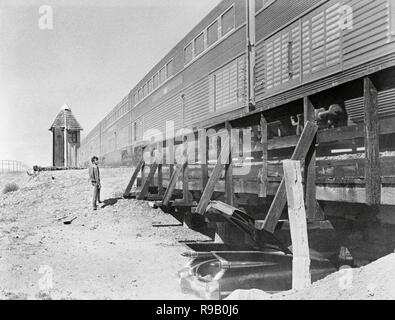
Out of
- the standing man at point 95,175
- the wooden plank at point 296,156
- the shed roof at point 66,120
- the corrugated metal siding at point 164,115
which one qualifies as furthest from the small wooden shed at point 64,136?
the wooden plank at point 296,156

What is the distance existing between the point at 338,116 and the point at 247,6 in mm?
5686

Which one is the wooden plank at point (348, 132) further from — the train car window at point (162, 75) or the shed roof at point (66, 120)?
the shed roof at point (66, 120)

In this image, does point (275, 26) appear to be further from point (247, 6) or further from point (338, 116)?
point (338, 116)

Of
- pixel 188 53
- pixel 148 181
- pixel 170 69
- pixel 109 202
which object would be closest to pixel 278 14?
pixel 148 181

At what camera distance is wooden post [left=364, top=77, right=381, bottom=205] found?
4090 millimetres

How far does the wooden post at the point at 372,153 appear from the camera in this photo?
4090mm

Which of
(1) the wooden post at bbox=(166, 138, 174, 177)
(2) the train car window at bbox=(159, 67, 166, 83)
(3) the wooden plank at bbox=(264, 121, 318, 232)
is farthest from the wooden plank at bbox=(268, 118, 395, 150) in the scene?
(2) the train car window at bbox=(159, 67, 166, 83)

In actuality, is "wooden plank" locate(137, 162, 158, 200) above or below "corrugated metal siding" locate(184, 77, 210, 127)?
below

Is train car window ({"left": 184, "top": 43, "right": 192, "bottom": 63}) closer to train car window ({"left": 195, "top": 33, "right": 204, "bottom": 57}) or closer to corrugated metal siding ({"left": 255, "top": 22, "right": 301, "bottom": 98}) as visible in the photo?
train car window ({"left": 195, "top": 33, "right": 204, "bottom": 57})

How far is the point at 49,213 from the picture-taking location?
1386 centimetres

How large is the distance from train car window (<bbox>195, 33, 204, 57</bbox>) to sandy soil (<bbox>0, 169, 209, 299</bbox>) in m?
5.41

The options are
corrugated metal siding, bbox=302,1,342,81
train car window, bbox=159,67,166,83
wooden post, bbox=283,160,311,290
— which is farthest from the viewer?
train car window, bbox=159,67,166,83

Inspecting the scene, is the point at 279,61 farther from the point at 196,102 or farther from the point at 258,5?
the point at 196,102
